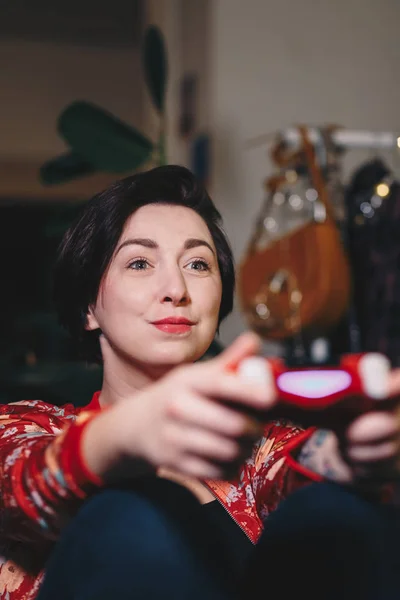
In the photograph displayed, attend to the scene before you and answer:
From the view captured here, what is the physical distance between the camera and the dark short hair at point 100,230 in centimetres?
76

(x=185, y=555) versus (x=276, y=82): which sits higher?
(x=276, y=82)

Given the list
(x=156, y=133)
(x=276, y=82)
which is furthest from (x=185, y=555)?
(x=156, y=133)

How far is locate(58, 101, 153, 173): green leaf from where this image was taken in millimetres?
1400

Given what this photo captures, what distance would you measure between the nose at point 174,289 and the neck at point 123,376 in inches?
2.7

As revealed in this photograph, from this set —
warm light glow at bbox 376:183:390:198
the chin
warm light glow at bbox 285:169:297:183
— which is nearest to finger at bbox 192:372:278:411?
the chin

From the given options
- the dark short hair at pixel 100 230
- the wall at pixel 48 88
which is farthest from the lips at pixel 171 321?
the wall at pixel 48 88

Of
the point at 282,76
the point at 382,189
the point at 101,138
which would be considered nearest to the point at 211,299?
the point at 382,189

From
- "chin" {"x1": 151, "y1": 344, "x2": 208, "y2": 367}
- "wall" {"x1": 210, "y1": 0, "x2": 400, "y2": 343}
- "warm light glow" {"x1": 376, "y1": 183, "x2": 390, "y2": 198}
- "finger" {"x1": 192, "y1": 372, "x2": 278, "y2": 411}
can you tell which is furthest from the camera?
"wall" {"x1": 210, "y1": 0, "x2": 400, "y2": 343}

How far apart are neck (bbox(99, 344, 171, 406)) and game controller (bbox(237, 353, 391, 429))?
0.92 feet

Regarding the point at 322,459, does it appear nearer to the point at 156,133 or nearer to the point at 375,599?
the point at 375,599

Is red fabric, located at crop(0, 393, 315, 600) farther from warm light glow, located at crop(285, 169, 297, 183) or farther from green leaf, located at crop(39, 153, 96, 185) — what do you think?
green leaf, located at crop(39, 153, 96, 185)

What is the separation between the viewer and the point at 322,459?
56cm

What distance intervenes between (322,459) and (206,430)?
0.19 metres

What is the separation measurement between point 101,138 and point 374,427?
114 cm
